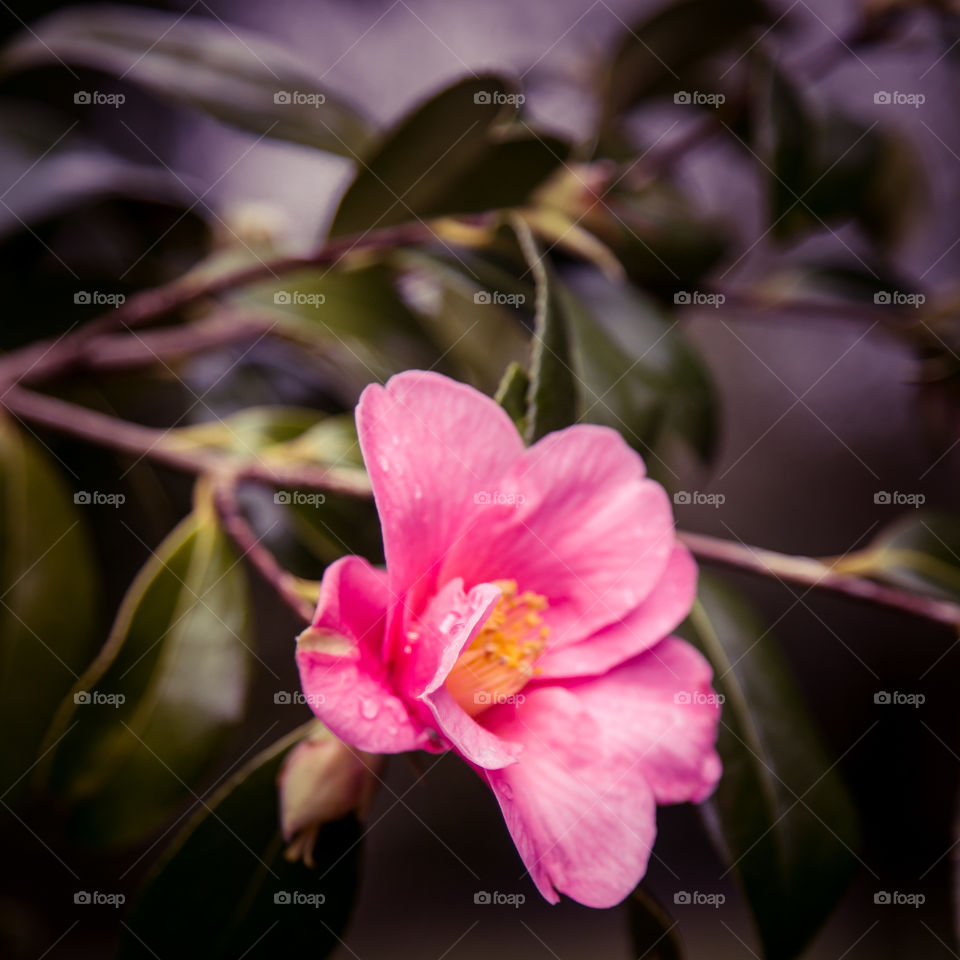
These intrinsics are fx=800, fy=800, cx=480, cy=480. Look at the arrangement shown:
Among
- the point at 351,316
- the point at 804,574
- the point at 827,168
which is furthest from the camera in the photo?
the point at 827,168

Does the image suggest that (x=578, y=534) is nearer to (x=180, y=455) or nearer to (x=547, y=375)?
(x=547, y=375)

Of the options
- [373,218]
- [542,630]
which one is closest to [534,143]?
[373,218]

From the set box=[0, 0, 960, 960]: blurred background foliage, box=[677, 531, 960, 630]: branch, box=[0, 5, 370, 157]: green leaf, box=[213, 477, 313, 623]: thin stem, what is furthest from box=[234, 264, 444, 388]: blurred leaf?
box=[677, 531, 960, 630]: branch

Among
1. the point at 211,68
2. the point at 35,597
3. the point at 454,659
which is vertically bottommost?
the point at 35,597

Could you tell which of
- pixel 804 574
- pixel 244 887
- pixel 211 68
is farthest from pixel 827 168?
pixel 244 887

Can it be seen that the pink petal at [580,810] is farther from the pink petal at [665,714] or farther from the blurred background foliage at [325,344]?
the blurred background foliage at [325,344]

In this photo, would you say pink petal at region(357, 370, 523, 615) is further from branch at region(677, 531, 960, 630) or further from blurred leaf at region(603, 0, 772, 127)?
blurred leaf at region(603, 0, 772, 127)
